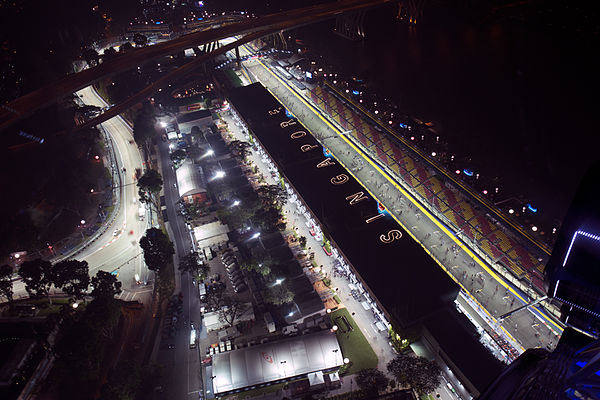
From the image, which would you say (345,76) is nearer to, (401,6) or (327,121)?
(327,121)


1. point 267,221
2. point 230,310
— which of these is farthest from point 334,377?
point 267,221

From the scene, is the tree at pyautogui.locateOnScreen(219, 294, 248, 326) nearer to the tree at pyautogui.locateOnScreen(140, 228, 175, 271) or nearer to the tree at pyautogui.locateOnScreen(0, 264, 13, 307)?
the tree at pyautogui.locateOnScreen(140, 228, 175, 271)

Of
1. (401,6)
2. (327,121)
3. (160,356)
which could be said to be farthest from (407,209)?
(401,6)

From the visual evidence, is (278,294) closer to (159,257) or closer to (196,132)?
(159,257)

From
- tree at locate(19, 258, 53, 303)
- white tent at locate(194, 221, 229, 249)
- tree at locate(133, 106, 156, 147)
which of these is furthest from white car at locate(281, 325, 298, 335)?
tree at locate(133, 106, 156, 147)

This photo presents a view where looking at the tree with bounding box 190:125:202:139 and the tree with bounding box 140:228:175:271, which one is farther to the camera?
the tree with bounding box 190:125:202:139

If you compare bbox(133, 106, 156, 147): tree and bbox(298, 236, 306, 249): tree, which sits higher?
bbox(133, 106, 156, 147): tree
